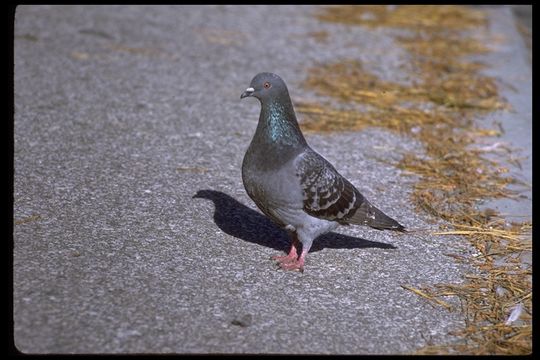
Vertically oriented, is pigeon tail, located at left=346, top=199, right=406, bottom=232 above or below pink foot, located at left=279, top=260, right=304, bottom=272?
above

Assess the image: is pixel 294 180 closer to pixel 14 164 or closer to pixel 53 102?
pixel 14 164

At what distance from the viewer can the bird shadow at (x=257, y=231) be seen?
16.4ft

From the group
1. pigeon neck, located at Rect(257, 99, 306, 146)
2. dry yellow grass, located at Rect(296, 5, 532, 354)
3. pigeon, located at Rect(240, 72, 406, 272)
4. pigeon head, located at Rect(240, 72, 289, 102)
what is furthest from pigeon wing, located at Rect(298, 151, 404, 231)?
dry yellow grass, located at Rect(296, 5, 532, 354)

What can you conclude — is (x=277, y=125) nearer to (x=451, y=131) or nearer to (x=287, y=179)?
(x=287, y=179)

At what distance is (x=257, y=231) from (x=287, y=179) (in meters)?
0.78

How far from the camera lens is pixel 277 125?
457 centimetres

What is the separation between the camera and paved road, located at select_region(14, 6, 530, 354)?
373 centimetres

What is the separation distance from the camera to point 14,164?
561 cm

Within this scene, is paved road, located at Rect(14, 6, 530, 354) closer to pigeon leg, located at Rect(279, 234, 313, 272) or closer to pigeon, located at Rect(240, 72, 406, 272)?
pigeon leg, located at Rect(279, 234, 313, 272)

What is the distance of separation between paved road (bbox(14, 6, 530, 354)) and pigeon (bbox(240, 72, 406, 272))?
0.26 m

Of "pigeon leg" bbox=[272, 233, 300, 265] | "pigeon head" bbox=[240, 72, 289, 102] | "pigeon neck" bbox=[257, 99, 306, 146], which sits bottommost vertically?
"pigeon leg" bbox=[272, 233, 300, 265]

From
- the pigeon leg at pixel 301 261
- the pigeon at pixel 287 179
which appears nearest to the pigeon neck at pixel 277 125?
the pigeon at pixel 287 179

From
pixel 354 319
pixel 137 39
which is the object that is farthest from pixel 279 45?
pixel 354 319

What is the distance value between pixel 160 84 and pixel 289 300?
435 centimetres
